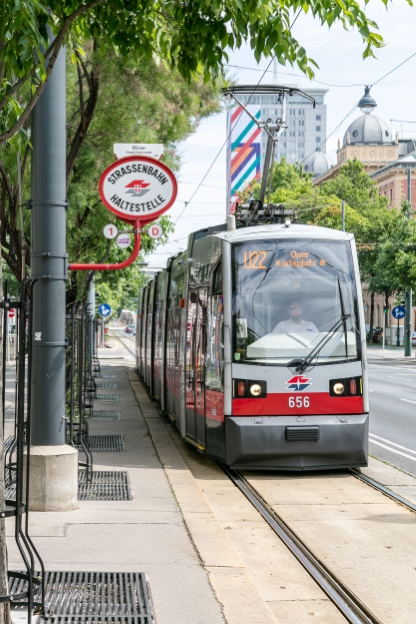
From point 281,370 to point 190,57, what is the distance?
217 inches

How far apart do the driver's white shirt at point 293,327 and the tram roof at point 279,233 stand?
1.09 m

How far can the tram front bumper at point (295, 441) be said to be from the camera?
36.5 ft

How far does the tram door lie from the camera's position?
1255 centimetres

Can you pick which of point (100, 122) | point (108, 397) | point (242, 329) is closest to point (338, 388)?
point (242, 329)

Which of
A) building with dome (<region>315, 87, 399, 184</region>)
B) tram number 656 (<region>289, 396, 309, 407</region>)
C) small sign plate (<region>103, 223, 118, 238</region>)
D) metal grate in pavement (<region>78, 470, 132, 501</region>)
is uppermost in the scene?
building with dome (<region>315, 87, 399, 184</region>)

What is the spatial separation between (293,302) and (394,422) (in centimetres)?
713

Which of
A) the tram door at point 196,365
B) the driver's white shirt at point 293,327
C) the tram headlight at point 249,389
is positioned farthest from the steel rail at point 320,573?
the tram door at point 196,365

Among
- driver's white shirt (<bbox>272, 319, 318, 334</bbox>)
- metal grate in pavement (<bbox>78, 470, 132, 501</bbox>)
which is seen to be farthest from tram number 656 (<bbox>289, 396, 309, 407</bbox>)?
metal grate in pavement (<bbox>78, 470, 132, 501</bbox>)

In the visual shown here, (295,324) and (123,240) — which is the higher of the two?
(123,240)

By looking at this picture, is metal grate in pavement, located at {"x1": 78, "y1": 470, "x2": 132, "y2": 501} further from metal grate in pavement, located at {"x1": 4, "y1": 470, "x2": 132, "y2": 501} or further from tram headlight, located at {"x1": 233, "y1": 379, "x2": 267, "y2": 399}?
tram headlight, located at {"x1": 233, "y1": 379, "x2": 267, "y2": 399}

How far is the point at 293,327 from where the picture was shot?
37.9 feet

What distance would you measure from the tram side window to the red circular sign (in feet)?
10.7

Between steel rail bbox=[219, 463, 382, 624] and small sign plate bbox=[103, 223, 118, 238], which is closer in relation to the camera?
steel rail bbox=[219, 463, 382, 624]

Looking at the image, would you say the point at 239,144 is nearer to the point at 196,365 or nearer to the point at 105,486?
the point at 196,365
